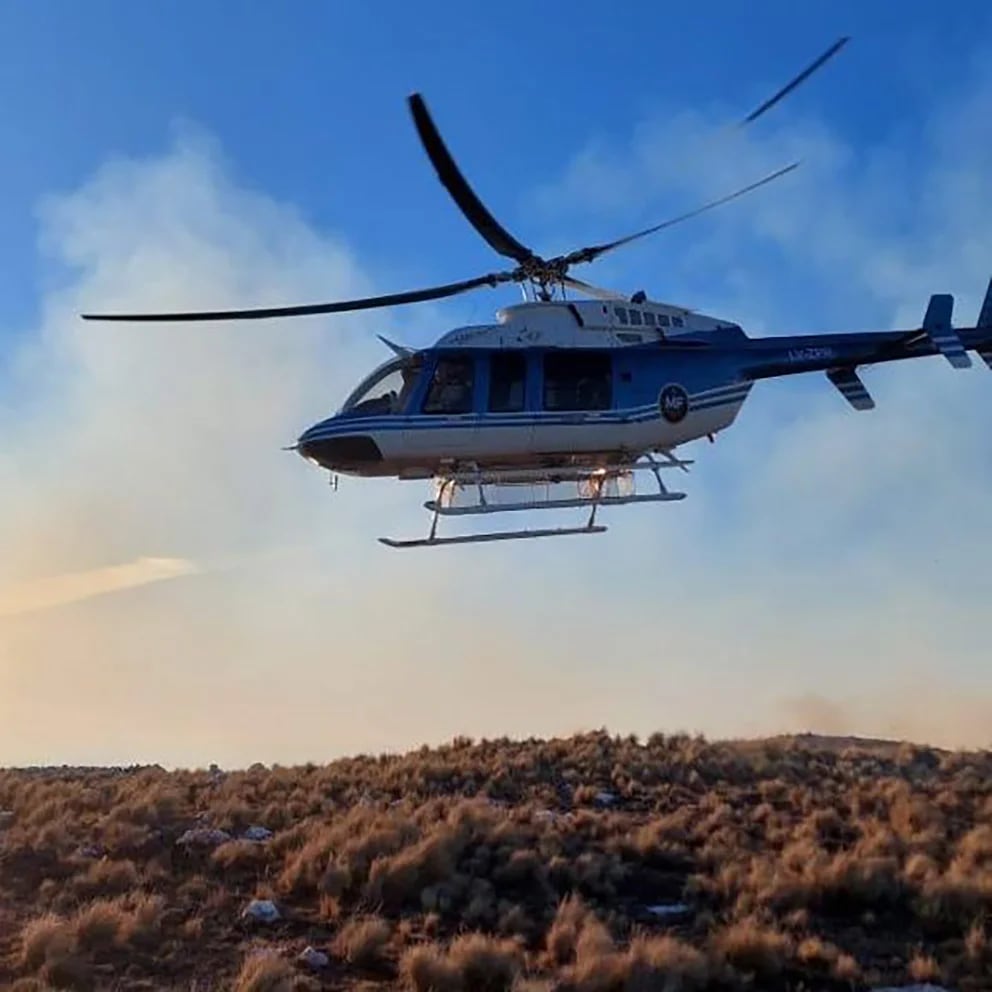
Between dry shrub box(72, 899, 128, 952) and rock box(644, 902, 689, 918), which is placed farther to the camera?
rock box(644, 902, 689, 918)

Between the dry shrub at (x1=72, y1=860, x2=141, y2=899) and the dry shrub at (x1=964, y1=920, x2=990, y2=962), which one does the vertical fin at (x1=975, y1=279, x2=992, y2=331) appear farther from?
the dry shrub at (x1=72, y1=860, x2=141, y2=899)

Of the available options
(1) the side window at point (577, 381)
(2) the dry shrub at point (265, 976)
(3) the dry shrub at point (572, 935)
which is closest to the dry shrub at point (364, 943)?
(2) the dry shrub at point (265, 976)

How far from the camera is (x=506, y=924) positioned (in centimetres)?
1335

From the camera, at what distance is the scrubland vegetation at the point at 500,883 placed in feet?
38.4

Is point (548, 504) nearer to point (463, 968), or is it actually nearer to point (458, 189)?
point (458, 189)

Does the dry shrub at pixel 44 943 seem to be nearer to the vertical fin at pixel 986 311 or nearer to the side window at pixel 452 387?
the side window at pixel 452 387

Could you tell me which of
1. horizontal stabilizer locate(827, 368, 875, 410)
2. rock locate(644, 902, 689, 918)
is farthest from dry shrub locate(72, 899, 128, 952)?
horizontal stabilizer locate(827, 368, 875, 410)

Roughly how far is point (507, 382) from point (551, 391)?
2.38 feet

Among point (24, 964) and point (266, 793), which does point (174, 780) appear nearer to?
point (266, 793)

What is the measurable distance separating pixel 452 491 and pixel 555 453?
1.72 meters

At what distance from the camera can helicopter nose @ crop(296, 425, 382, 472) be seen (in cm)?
1827

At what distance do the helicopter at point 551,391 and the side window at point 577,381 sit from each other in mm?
22

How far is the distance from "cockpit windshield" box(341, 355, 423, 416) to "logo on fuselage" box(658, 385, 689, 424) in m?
4.05

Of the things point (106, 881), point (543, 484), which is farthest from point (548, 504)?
point (106, 881)
